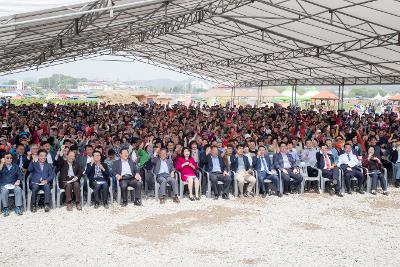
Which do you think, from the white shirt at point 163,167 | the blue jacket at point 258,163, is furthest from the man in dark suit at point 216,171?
the white shirt at point 163,167

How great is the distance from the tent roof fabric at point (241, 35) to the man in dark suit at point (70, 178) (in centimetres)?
213

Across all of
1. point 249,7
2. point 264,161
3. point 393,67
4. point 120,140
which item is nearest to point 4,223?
point 120,140

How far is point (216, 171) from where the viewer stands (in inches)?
296

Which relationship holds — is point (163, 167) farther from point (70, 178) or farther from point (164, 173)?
point (70, 178)

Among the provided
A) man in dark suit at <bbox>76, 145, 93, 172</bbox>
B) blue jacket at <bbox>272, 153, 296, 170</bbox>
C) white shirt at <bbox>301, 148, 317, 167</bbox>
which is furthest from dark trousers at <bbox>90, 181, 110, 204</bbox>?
white shirt at <bbox>301, 148, 317, 167</bbox>

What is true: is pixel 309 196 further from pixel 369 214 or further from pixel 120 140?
pixel 120 140

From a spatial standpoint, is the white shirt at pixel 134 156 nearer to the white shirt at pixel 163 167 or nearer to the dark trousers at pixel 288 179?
the white shirt at pixel 163 167

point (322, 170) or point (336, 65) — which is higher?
point (336, 65)

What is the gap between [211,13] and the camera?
45.6 ft

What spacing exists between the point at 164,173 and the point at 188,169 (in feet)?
1.44

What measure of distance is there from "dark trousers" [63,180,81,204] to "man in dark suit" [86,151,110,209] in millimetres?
237

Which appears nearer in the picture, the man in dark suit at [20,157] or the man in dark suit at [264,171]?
the man in dark suit at [20,157]

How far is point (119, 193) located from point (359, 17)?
824 centimetres

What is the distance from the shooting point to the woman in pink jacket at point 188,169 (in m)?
7.26
